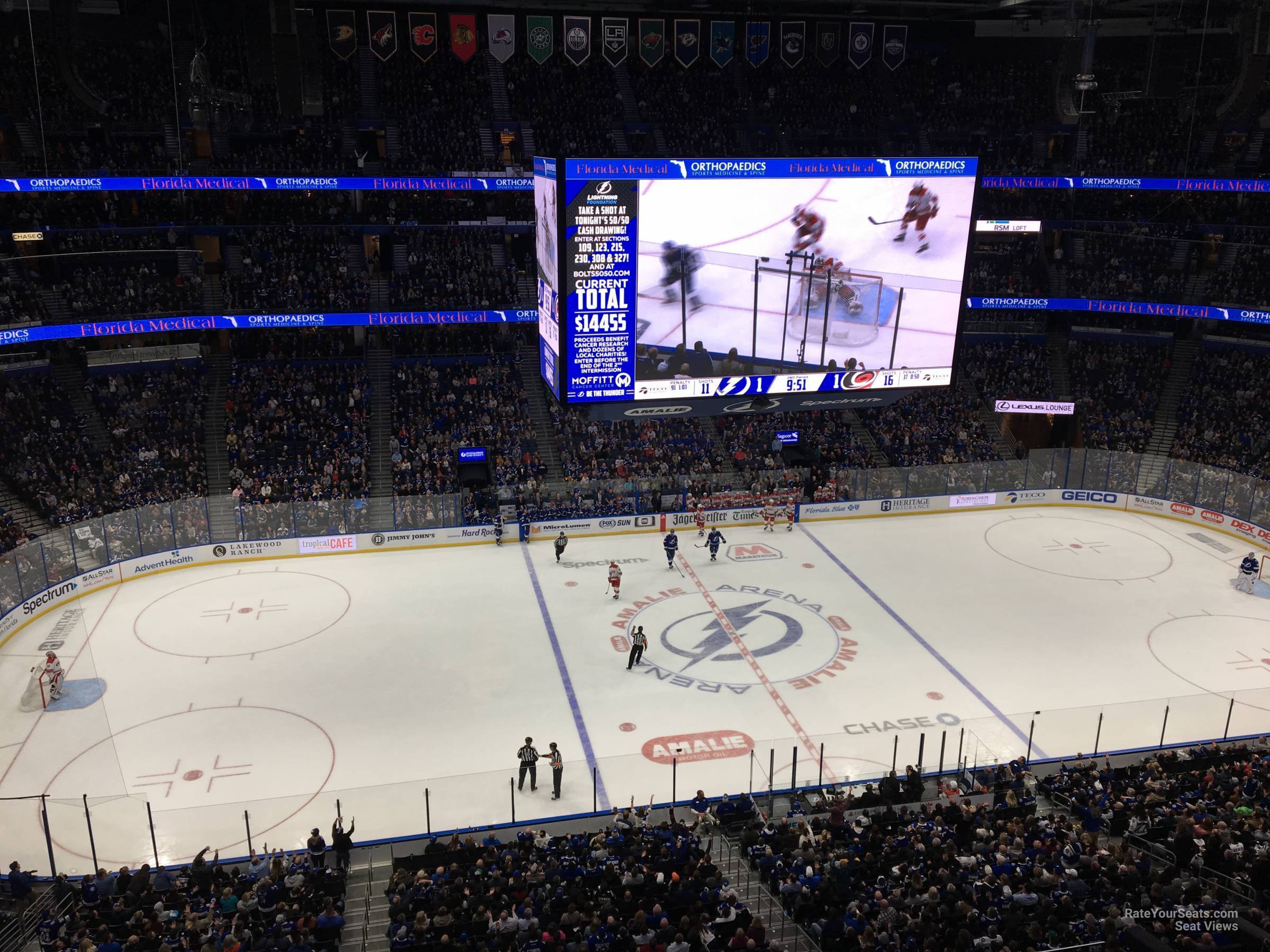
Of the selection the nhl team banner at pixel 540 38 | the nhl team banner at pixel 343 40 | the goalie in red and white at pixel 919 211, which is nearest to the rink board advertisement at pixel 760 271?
the goalie in red and white at pixel 919 211

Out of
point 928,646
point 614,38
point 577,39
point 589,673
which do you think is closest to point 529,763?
point 589,673

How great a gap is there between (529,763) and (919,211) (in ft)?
50.1

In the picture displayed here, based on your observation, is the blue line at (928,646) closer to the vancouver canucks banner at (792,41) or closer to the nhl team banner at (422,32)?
the vancouver canucks banner at (792,41)

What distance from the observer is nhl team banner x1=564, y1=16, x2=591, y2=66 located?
36.9 meters

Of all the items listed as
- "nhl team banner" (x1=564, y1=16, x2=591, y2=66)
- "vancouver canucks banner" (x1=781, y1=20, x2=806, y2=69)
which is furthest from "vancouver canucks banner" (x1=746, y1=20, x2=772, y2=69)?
"nhl team banner" (x1=564, y1=16, x2=591, y2=66)

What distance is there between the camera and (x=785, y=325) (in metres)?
24.0

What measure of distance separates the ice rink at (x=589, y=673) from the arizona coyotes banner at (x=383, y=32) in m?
17.3

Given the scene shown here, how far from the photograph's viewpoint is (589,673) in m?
22.9

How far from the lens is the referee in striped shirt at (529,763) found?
18156 mm

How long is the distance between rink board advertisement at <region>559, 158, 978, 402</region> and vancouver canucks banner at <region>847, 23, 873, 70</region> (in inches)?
725

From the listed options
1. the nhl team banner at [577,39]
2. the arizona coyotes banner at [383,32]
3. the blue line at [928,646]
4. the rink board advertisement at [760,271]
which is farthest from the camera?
the nhl team banner at [577,39]

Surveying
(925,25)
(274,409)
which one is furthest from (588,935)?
(925,25)

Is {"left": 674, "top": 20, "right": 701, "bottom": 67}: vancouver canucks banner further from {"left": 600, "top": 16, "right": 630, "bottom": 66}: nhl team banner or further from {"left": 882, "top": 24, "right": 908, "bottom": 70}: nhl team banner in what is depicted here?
{"left": 882, "top": 24, "right": 908, "bottom": 70}: nhl team banner

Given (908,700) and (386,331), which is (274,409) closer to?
(386,331)
